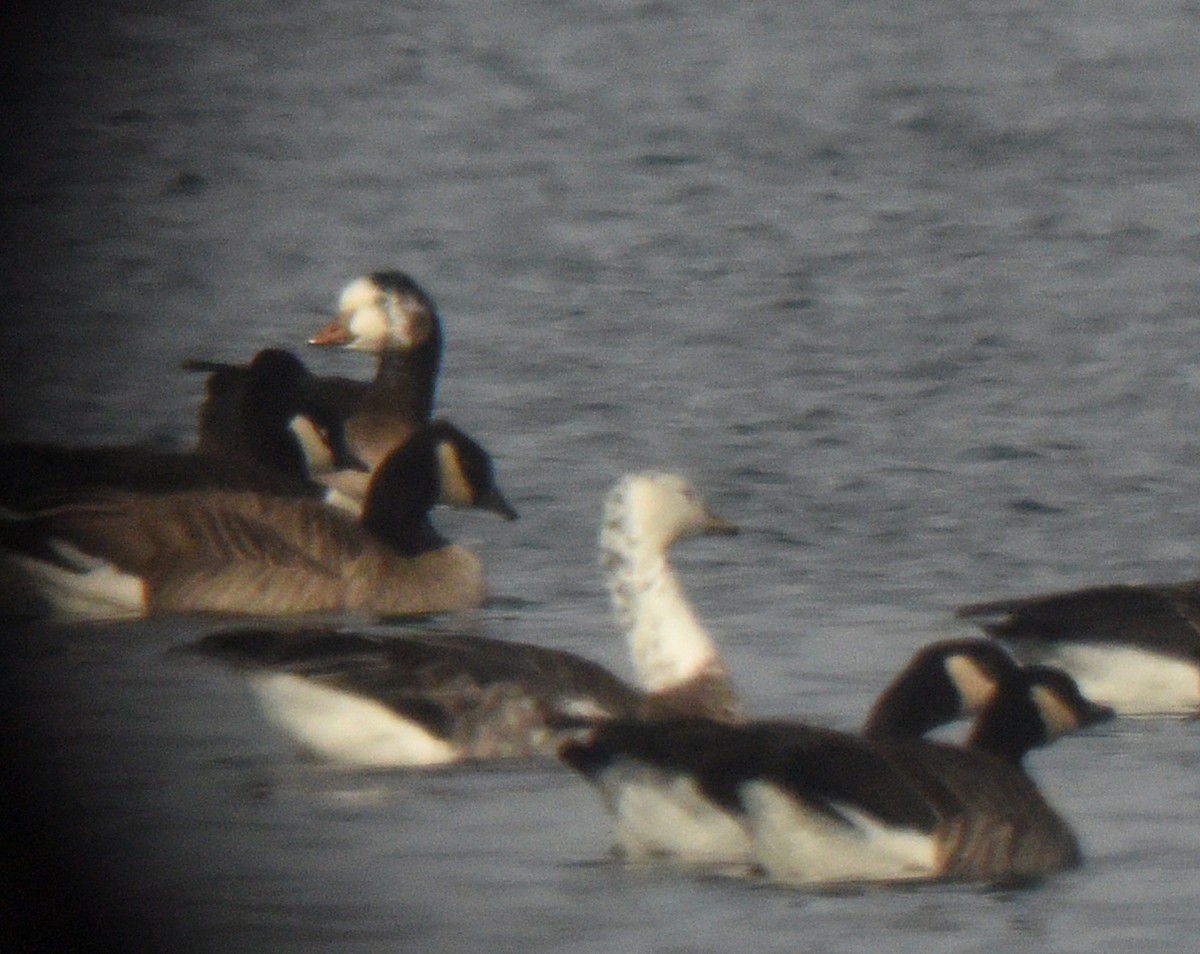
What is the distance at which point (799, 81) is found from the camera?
92.6 ft

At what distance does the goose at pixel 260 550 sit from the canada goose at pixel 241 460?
0.08m

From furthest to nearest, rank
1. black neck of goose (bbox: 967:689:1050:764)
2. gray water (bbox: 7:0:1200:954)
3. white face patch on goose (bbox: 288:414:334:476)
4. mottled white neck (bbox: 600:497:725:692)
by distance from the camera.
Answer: white face patch on goose (bbox: 288:414:334:476)
mottled white neck (bbox: 600:497:725:692)
black neck of goose (bbox: 967:689:1050:764)
gray water (bbox: 7:0:1200:954)

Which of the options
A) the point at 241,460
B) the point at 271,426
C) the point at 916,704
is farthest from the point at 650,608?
the point at 271,426

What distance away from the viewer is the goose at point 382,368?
1694 centimetres

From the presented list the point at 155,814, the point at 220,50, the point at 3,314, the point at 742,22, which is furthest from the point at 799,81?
the point at 155,814

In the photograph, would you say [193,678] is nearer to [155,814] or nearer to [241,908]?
[155,814]

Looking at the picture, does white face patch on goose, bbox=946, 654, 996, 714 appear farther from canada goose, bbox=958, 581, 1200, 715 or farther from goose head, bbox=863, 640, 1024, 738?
canada goose, bbox=958, 581, 1200, 715

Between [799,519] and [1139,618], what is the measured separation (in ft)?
10.4

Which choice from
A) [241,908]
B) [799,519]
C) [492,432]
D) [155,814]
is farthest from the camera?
[492,432]

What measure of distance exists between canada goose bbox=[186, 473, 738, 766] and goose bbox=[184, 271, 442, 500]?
557cm

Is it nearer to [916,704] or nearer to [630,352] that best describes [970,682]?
[916,704]

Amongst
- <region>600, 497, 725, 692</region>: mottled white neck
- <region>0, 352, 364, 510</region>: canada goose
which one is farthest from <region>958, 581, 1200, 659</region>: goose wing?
<region>0, 352, 364, 510</region>: canada goose

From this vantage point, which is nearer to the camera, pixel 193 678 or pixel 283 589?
pixel 193 678

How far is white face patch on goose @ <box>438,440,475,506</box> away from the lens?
14.3 metres
